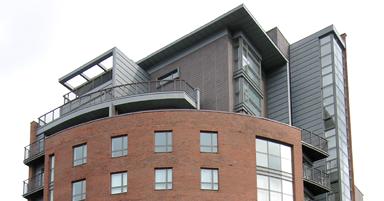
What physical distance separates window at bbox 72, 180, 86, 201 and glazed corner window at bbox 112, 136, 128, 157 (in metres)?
3.00

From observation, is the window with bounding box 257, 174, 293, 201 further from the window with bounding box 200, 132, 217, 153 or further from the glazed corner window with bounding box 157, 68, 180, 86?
the glazed corner window with bounding box 157, 68, 180, 86

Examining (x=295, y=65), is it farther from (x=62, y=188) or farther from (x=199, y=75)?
(x=62, y=188)

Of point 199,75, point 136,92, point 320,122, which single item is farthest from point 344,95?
point 136,92

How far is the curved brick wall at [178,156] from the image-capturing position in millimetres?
51750

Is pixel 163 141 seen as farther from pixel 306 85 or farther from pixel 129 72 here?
pixel 306 85

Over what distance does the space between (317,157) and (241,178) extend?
34.1ft

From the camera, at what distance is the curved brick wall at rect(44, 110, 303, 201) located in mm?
51750

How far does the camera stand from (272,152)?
54312mm

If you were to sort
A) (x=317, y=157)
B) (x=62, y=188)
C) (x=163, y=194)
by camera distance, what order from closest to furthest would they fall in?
(x=163, y=194)
(x=62, y=188)
(x=317, y=157)

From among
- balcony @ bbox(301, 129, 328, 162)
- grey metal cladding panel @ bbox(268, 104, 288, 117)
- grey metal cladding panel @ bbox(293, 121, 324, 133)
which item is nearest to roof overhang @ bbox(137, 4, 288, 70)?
grey metal cladding panel @ bbox(268, 104, 288, 117)

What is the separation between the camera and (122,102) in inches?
2240

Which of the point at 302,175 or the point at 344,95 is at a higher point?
the point at 344,95

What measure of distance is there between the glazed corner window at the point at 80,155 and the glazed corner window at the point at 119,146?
2.34 metres

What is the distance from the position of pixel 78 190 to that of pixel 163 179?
629 centimetres
